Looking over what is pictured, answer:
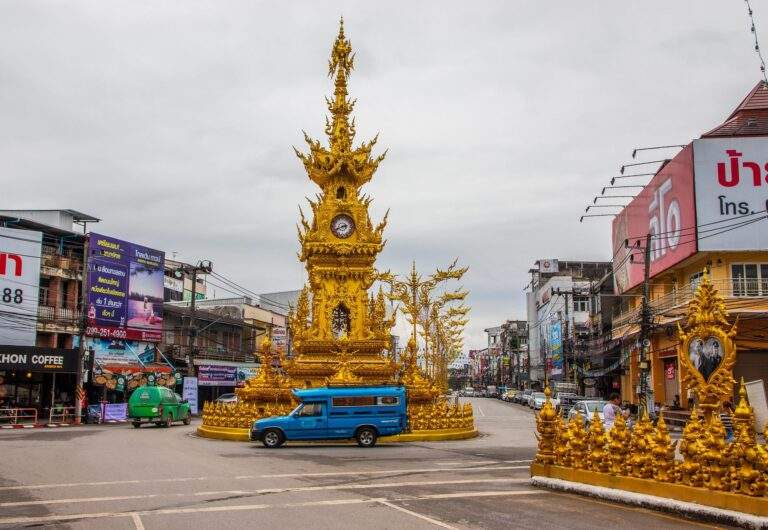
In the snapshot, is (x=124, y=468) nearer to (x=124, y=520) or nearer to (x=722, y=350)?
(x=124, y=520)

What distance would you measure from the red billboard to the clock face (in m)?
17.9

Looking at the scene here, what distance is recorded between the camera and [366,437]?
23844mm

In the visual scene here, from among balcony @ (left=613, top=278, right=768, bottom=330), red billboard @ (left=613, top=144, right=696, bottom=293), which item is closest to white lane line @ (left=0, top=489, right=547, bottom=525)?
balcony @ (left=613, top=278, right=768, bottom=330)

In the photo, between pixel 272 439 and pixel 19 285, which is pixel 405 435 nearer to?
pixel 272 439

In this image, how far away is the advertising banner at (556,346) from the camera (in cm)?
7812

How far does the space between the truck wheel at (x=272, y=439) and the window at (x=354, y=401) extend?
2.03 m

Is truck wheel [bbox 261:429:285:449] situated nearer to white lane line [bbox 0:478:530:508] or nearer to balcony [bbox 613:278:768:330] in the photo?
white lane line [bbox 0:478:530:508]

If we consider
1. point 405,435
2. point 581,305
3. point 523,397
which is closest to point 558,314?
point 581,305

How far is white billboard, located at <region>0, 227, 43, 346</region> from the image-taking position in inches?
1487

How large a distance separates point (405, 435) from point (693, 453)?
15814mm

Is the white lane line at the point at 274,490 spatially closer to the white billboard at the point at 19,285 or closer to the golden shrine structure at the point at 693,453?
the golden shrine structure at the point at 693,453

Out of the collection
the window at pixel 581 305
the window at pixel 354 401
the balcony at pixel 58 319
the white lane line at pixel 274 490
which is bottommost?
the white lane line at pixel 274 490

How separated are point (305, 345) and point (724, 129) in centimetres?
2758

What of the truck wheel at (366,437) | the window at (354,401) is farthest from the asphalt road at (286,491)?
the window at (354,401)
